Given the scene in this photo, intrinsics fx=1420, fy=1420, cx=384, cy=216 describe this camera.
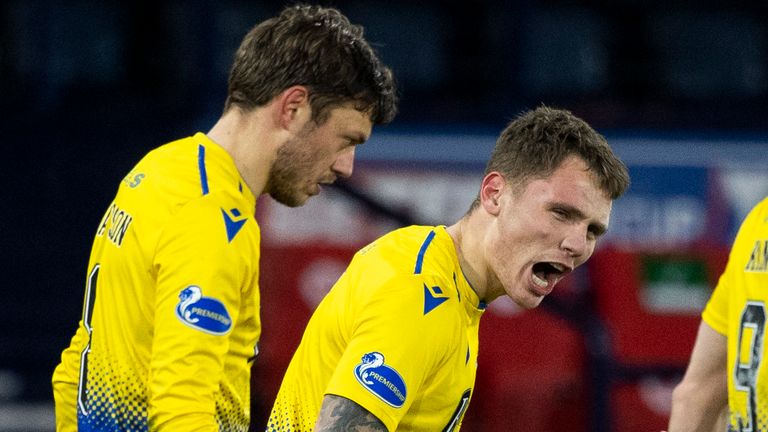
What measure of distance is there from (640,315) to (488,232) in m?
4.70

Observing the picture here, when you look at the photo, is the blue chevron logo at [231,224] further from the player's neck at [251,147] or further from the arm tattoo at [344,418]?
the arm tattoo at [344,418]

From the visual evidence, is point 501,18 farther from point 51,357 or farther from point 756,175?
point 51,357

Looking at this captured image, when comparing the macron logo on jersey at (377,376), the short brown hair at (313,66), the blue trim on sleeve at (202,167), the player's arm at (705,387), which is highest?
the short brown hair at (313,66)

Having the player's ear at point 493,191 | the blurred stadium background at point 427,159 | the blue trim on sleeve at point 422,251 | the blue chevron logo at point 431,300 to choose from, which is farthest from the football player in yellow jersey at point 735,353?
the blurred stadium background at point 427,159

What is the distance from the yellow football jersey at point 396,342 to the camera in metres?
2.97

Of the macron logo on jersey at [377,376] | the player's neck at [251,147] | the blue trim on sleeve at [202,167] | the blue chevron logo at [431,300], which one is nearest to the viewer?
the macron logo on jersey at [377,376]

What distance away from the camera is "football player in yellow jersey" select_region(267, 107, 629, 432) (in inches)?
117

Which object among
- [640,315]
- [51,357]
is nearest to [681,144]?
[640,315]

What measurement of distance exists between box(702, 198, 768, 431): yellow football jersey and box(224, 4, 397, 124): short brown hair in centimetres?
108

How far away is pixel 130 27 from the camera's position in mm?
7891

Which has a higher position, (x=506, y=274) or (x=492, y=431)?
(x=506, y=274)

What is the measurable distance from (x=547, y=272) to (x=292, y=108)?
81 cm

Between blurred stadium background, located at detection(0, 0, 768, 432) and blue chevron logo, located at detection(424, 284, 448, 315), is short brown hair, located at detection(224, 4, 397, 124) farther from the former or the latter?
blurred stadium background, located at detection(0, 0, 768, 432)

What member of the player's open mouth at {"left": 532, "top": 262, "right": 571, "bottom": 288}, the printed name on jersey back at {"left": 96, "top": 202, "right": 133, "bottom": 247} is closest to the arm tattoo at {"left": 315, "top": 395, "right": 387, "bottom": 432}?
the player's open mouth at {"left": 532, "top": 262, "right": 571, "bottom": 288}
